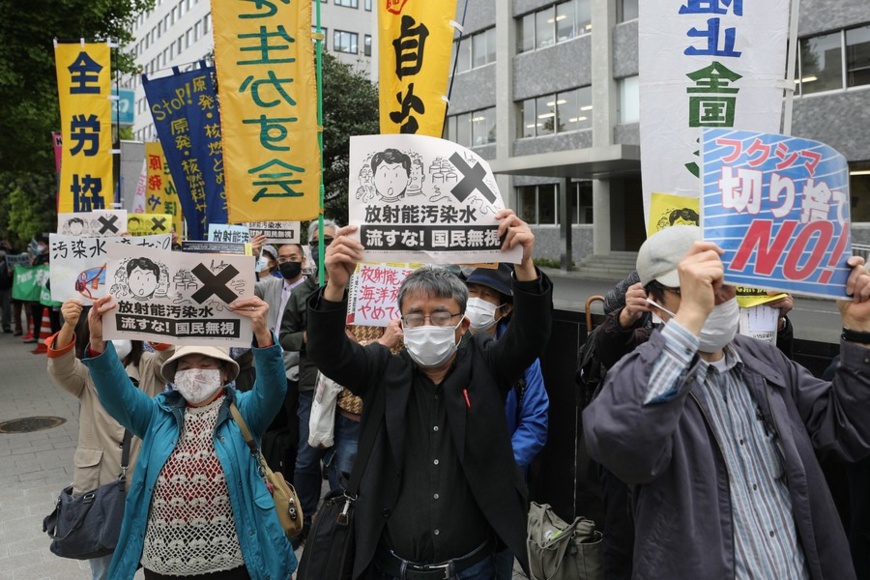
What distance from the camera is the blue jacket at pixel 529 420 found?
3412mm

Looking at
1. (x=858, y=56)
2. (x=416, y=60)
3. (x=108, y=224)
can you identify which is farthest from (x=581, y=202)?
(x=416, y=60)

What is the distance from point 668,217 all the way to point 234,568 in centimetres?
258

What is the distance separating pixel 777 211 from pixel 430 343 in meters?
1.30

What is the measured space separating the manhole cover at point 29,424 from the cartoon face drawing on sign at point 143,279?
252 inches

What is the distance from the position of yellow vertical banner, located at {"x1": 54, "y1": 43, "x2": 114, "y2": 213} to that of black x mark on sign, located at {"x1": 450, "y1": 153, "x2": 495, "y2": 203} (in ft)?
20.8

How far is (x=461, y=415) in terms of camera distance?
8.36 feet

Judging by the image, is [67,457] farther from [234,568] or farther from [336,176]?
[336,176]

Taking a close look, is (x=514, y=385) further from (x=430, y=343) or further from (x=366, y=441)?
(x=366, y=441)

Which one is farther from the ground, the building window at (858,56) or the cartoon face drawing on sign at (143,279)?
the building window at (858,56)

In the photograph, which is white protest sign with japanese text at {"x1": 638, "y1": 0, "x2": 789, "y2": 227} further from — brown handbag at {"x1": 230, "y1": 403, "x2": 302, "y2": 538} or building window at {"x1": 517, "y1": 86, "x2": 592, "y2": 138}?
building window at {"x1": 517, "y1": 86, "x2": 592, "y2": 138}

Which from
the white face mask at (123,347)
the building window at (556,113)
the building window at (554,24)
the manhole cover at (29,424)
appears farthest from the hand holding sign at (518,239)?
the building window at (554,24)

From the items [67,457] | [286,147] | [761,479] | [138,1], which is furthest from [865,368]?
[138,1]

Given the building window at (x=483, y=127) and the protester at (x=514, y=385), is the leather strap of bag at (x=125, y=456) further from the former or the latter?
the building window at (x=483, y=127)

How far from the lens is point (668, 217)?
3.13m
